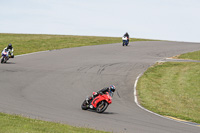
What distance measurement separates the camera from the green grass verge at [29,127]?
8766 millimetres

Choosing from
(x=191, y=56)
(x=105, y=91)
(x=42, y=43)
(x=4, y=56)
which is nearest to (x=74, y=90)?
(x=105, y=91)

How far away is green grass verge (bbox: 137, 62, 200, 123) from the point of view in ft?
57.0

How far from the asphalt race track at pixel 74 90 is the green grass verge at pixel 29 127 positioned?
118 cm

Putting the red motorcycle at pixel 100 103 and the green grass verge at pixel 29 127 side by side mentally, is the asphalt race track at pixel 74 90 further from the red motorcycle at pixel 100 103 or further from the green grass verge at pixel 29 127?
the green grass verge at pixel 29 127

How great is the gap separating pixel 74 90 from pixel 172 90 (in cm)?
666

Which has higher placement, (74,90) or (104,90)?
(104,90)

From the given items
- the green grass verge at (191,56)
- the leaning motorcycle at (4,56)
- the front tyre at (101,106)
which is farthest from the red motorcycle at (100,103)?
the green grass verge at (191,56)

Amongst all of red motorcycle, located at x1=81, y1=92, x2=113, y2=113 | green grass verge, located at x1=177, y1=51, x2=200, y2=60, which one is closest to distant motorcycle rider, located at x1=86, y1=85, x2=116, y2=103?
red motorcycle, located at x1=81, y1=92, x2=113, y2=113

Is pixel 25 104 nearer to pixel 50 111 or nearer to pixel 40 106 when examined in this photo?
pixel 40 106

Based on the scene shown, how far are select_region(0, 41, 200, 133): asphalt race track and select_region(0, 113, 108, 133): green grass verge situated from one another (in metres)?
1.18

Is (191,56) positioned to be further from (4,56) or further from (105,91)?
(105,91)

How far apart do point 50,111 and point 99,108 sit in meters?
2.23

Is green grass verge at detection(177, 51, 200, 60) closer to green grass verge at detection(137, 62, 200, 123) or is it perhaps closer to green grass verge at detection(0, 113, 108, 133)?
green grass verge at detection(137, 62, 200, 123)

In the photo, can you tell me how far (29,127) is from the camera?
30.3ft
